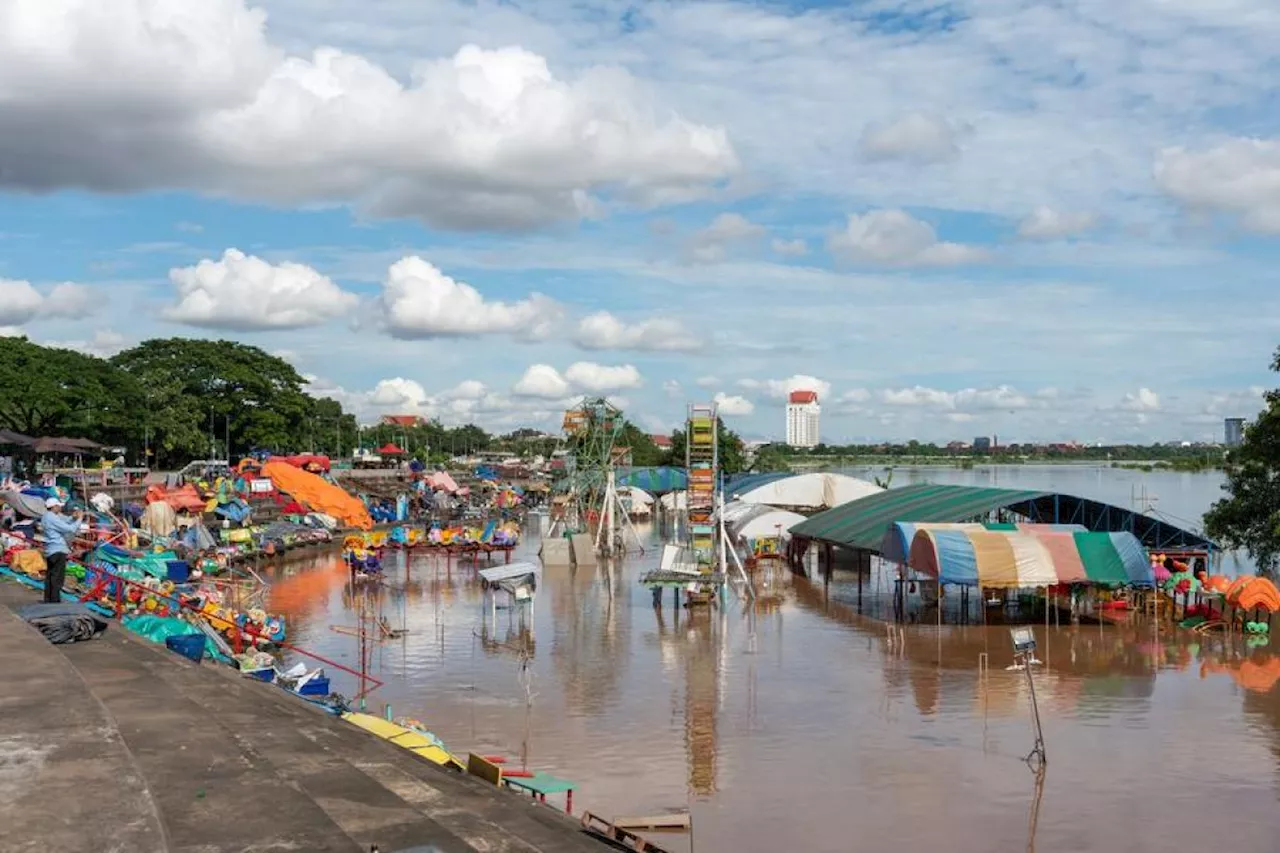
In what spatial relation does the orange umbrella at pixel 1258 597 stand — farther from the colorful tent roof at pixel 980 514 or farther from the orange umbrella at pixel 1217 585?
the colorful tent roof at pixel 980 514

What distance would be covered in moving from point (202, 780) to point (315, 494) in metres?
43.5

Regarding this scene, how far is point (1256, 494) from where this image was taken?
108 ft

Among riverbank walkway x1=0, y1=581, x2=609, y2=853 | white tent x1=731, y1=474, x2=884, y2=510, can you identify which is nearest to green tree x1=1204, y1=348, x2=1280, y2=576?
white tent x1=731, y1=474, x2=884, y2=510

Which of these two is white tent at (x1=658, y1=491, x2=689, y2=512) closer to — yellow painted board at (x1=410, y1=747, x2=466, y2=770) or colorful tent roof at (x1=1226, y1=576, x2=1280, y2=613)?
colorful tent roof at (x1=1226, y1=576, x2=1280, y2=613)

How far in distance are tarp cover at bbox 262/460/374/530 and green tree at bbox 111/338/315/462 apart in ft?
47.6

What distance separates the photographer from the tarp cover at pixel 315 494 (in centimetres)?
5012

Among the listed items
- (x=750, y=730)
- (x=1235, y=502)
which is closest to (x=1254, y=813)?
(x=750, y=730)

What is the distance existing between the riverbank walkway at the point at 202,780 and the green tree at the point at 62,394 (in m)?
45.9

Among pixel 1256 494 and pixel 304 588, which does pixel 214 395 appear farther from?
pixel 1256 494

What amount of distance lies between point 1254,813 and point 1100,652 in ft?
34.9

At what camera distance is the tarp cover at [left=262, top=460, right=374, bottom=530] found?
50125mm

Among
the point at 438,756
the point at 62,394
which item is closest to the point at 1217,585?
the point at 438,756

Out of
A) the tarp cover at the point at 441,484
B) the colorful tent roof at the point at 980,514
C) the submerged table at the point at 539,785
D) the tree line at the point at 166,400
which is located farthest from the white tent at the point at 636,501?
the submerged table at the point at 539,785

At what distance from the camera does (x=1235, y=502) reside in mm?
33250
